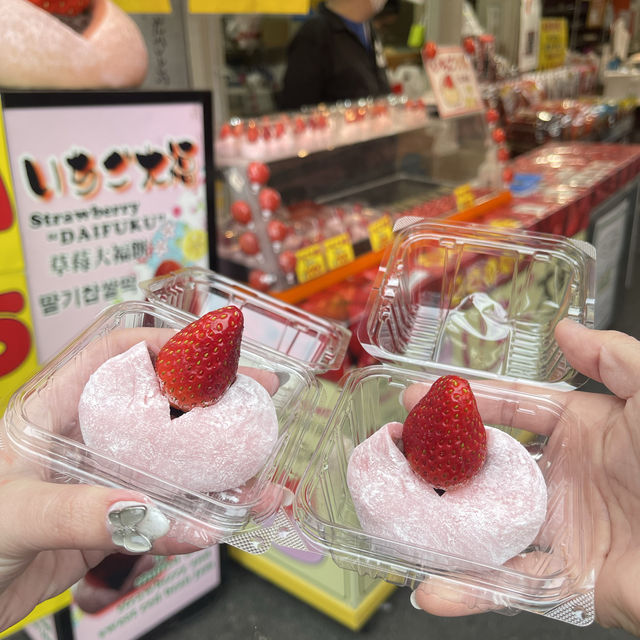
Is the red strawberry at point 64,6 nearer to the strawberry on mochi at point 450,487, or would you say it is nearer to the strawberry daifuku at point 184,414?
the strawberry daifuku at point 184,414

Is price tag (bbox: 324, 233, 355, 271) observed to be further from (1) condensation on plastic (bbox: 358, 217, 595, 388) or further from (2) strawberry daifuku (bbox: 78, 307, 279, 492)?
(2) strawberry daifuku (bbox: 78, 307, 279, 492)

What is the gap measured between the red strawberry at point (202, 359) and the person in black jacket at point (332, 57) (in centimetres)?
212

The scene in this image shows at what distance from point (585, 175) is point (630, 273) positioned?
1.24 meters

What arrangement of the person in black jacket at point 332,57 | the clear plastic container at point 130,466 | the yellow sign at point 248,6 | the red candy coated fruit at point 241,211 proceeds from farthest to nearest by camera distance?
the person in black jacket at point 332,57, the red candy coated fruit at point 241,211, the yellow sign at point 248,6, the clear plastic container at point 130,466

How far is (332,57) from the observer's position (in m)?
2.70

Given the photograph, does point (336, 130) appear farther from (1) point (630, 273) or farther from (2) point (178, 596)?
(1) point (630, 273)

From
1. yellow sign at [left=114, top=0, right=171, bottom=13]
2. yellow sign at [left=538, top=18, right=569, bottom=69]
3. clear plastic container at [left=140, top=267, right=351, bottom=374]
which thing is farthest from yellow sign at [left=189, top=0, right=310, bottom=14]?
yellow sign at [left=538, top=18, right=569, bottom=69]

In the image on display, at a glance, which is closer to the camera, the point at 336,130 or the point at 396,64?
the point at 336,130

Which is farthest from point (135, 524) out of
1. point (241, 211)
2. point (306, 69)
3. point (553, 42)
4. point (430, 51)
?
point (553, 42)

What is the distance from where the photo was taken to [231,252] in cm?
195

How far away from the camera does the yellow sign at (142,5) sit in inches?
63.6

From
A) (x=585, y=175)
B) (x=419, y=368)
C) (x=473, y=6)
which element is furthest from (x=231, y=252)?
(x=473, y=6)

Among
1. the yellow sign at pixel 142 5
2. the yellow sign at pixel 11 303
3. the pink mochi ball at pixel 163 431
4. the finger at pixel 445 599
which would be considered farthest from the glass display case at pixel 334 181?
the finger at pixel 445 599

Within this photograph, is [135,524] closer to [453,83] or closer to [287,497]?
[287,497]
